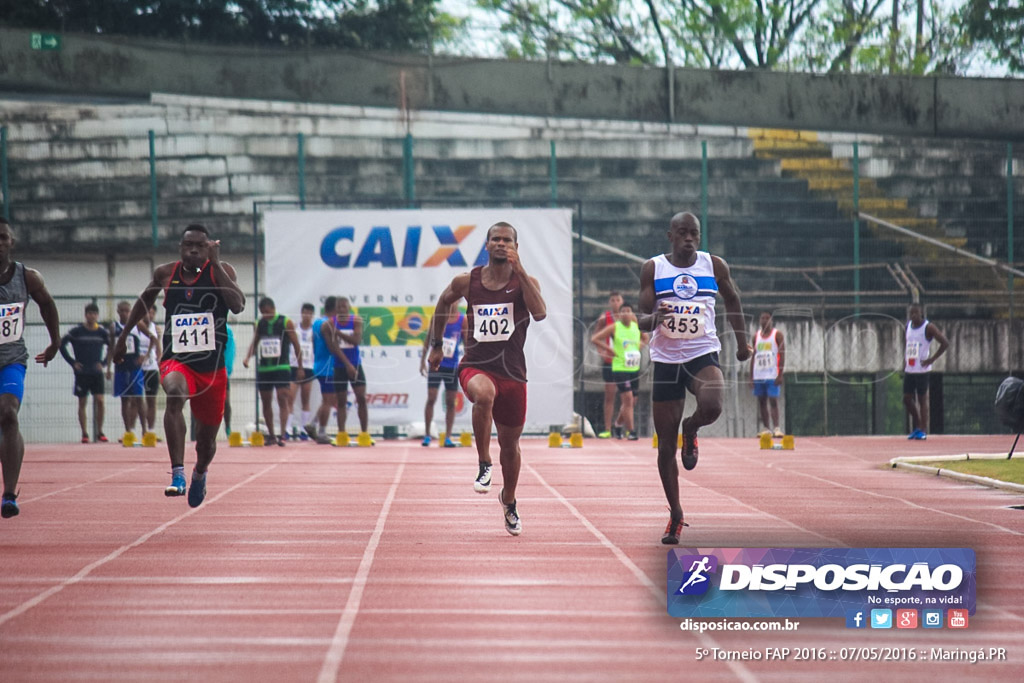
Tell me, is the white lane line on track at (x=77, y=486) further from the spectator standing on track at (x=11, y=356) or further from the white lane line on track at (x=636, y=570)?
the white lane line on track at (x=636, y=570)

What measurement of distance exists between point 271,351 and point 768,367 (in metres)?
7.48

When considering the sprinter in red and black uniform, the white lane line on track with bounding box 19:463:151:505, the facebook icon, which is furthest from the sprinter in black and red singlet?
the white lane line on track with bounding box 19:463:151:505

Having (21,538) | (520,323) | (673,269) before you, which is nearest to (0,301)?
(21,538)

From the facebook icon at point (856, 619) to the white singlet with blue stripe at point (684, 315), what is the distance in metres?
3.27

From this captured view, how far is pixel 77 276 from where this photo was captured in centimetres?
2650

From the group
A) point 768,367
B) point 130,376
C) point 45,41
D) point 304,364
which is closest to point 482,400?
point 304,364

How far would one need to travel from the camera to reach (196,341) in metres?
9.76

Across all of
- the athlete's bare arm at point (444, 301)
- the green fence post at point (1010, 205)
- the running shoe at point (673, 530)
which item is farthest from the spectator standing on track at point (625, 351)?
the running shoe at point (673, 530)

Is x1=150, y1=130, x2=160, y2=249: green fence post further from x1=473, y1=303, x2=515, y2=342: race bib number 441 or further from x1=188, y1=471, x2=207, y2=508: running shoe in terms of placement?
x1=473, y1=303, x2=515, y2=342: race bib number 441

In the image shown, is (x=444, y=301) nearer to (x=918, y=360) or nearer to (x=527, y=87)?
(x=918, y=360)

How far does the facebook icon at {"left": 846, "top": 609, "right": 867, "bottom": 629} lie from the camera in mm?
5457

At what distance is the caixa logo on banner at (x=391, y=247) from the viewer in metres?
19.4

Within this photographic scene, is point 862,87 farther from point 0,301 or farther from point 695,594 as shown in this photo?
point 695,594

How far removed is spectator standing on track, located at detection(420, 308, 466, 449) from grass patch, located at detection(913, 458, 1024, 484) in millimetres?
6439
